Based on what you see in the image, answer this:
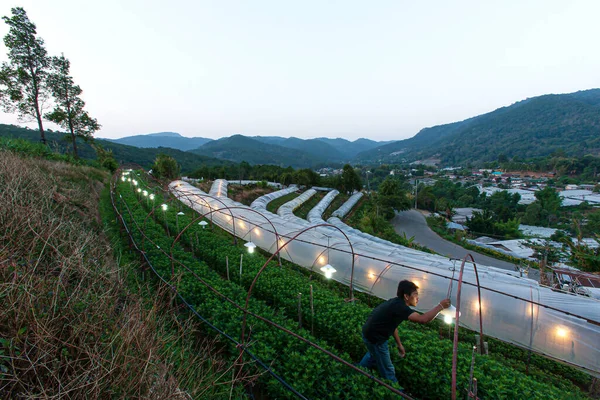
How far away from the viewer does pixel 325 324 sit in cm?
693

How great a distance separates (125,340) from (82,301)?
89cm

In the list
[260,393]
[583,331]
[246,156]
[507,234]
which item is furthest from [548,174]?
[246,156]

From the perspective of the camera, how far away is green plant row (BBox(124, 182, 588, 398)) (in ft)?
17.0

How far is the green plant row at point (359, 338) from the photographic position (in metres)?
5.18

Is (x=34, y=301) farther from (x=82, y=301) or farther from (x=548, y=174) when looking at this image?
(x=548, y=174)

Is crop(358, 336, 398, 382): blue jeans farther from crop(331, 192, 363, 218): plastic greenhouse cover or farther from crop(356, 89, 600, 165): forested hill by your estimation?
crop(356, 89, 600, 165): forested hill

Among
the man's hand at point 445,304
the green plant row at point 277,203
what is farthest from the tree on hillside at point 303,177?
the man's hand at point 445,304

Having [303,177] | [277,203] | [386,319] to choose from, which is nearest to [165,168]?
[277,203]

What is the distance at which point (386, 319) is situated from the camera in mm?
4266

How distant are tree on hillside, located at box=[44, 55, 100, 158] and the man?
3188cm

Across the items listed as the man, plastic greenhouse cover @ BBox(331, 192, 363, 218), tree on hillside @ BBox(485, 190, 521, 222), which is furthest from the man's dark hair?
tree on hillside @ BBox(485, 190, 521, 222)

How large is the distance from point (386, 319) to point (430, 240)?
31059 millimetres

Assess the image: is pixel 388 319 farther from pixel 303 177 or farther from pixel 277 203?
pixel 303 177

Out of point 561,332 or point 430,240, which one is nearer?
point 561,332
